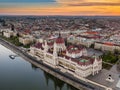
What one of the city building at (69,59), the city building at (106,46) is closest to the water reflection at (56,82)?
the city building at (69,59)

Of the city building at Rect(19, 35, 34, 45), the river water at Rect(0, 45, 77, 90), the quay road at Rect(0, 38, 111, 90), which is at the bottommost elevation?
the river water at Rect(0, 45, 77, 90)

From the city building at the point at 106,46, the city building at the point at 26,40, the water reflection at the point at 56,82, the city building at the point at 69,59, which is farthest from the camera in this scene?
the city building at the point at 26,40

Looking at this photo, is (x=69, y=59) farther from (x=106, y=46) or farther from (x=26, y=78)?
(x=106, y=46)

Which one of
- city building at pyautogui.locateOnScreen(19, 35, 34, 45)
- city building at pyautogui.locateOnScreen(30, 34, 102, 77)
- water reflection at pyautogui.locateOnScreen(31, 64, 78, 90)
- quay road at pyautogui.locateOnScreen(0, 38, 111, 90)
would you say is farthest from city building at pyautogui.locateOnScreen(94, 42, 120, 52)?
water reflection at pyautogui.locateOnScreen(31, 64, 78, 90)

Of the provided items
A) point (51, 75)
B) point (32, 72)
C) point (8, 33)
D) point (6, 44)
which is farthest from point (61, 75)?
point (8, 33)

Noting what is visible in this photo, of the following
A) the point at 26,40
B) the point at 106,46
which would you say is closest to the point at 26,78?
the point at 106,46

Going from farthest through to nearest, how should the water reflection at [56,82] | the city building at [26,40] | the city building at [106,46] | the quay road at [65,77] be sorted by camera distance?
the city building at [26,40]
the city building at [106,46]
the water reflection at [56,82]
the quay road at [65,77]

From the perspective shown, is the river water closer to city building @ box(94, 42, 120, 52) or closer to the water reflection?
the water reflection

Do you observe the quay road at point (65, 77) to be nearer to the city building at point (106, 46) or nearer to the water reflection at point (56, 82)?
the water reflection at point (56, 82)

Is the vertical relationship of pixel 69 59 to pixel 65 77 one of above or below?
above
